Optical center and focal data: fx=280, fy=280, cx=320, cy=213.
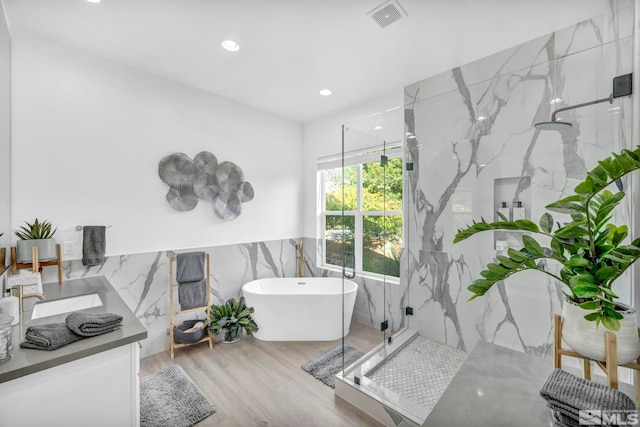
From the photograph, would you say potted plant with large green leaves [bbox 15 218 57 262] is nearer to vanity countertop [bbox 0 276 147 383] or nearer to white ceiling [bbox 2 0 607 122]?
vanity countertop [bbox 0 276 147 383]

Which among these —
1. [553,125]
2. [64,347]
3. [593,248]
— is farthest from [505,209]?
[64,347]

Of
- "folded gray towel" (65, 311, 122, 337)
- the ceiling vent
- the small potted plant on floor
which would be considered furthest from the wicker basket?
the ceiling vent

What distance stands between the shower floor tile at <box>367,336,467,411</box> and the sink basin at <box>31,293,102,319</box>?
2076 millimetres

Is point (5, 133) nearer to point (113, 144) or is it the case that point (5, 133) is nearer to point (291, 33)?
point (113, 144)

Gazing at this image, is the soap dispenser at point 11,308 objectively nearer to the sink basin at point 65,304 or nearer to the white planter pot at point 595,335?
the sink basin at point 65,304

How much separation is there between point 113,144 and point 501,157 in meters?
3.30

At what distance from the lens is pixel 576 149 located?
74.0 inches

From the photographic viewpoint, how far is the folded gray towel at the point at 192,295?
9.13 ft

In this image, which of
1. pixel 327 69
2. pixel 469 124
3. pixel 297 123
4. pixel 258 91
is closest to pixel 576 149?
pixel 469 124

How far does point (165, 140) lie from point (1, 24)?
1.23 meters

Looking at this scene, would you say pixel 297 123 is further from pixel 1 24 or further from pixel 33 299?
pixel 33 299

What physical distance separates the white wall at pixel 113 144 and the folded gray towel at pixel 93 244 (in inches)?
3.9

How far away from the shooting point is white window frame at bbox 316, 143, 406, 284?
2992 millimetres

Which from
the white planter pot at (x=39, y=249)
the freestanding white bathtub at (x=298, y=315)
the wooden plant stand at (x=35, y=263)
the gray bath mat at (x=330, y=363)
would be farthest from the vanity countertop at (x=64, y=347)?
the gray bath mat at (x=330, y=363)
